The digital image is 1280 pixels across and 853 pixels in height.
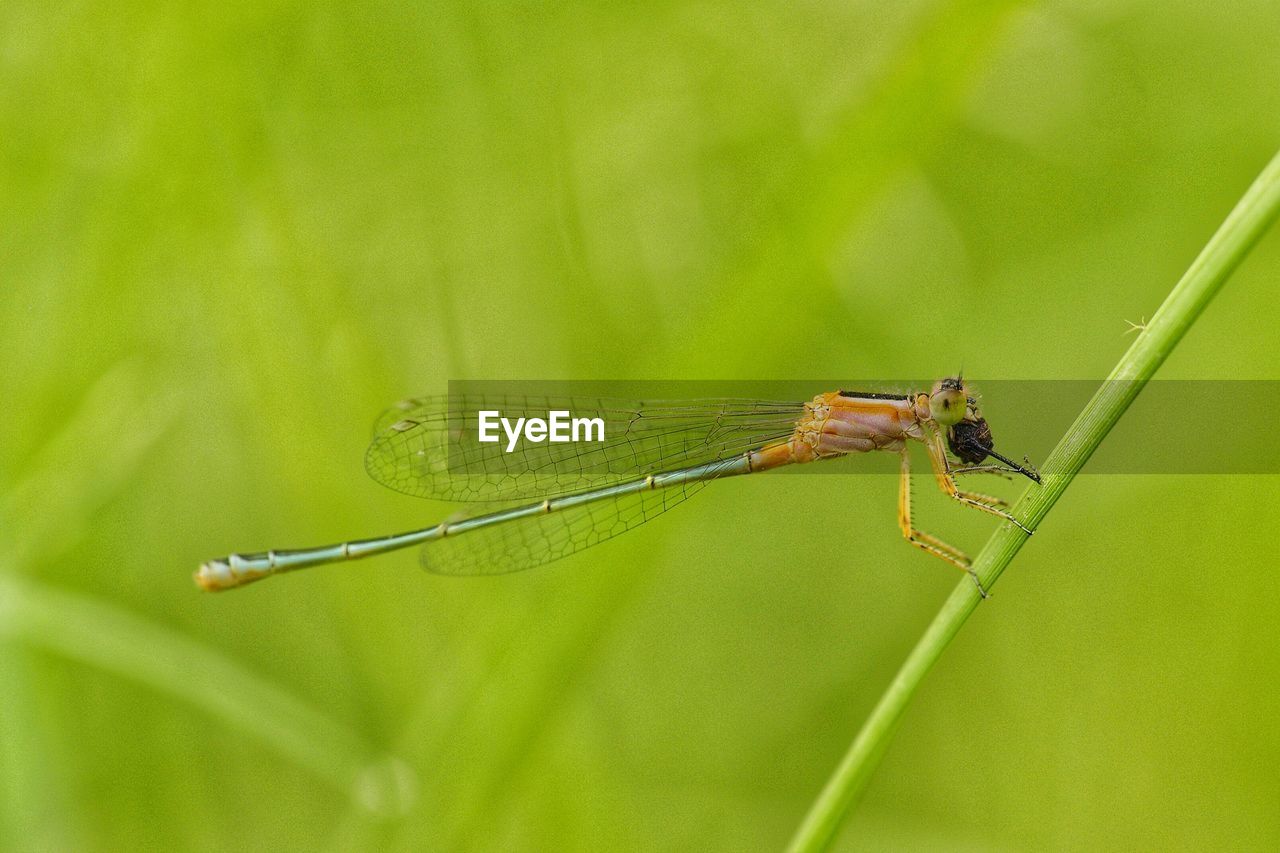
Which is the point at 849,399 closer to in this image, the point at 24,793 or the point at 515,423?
the point at 515,423

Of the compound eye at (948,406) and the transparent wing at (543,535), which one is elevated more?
the compound eye at (948,406)

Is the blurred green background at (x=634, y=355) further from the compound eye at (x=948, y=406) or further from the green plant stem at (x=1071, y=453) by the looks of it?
the green plant stem at (x=1071, y=453)

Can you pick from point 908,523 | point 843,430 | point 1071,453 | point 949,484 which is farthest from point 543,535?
point 1071,453

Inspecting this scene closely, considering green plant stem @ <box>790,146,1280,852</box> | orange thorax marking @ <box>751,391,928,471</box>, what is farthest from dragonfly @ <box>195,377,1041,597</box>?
green plant stem @ <box>790,146,1280,852</box>

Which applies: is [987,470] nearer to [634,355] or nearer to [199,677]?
[634,355]

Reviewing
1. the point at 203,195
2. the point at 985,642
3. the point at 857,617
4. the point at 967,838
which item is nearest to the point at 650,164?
the point at 203,195

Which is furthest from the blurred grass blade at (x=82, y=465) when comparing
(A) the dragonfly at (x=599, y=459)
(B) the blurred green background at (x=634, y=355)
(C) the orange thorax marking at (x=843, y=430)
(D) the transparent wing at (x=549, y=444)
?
(C) the orange thorax marking at (x=843, y=430)
